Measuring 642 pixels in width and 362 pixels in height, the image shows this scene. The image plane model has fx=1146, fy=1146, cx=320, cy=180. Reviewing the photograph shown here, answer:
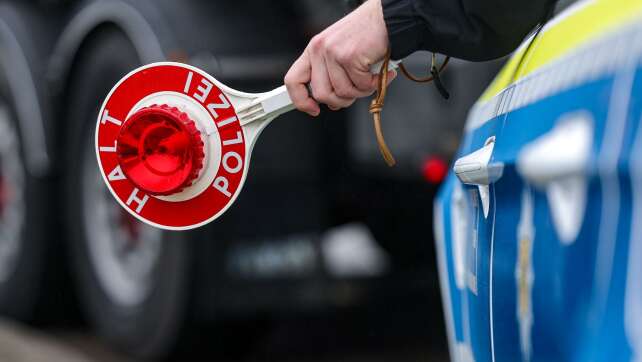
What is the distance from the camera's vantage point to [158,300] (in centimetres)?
355

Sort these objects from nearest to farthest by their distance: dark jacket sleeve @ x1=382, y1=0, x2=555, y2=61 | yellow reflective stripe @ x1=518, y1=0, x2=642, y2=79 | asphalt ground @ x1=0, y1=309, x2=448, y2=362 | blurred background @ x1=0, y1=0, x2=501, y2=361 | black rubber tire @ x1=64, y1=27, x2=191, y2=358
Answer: yellow reflective stripe @ x1=518, y1=0, x2=642, y2=79
dark jacket sleeve @ x1=382, y1=0, x2=555, y2=61
blurred background @ x1=0, y1=0, x2=501, y2=361
black rubber tire @ x1=64, y1=27, x2=191, y2=358
asphalt ground @ x1=0, y1=309, x2=448, y2=362

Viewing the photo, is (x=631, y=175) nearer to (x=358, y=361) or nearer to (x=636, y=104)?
(x=636, y=104)

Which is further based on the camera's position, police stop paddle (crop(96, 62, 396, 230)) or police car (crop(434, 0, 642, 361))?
police stop paddle (crop(96, 62, 396, 230))

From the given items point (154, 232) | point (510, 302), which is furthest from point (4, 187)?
point (510, 302)

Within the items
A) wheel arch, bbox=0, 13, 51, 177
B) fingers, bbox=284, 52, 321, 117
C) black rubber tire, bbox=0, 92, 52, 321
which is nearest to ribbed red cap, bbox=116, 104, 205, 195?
fingers, bbox=284, 52, 321, 117

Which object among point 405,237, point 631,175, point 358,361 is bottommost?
point 358,361

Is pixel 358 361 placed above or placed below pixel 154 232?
below

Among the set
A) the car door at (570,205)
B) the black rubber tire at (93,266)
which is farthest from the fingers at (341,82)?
the black rubber tire at (93,266)

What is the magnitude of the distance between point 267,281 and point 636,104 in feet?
8.27

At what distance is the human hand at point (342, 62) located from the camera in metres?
1.61

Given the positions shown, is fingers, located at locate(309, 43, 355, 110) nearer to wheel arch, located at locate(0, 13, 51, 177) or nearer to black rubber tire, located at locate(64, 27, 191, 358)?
black rubber tire, located at locate(64, 27, 191, 358)

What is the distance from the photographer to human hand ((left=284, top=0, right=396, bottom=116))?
63.4 inches

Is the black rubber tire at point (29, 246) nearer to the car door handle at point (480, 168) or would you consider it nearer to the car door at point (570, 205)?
the car door handle at point (480, 168)

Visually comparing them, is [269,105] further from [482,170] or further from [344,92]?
[482,170]
